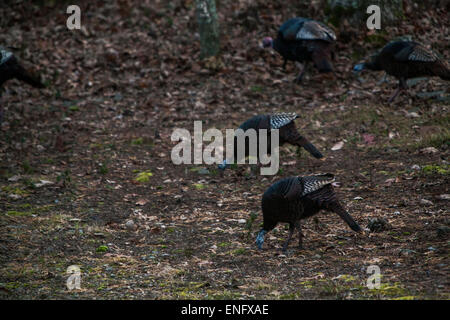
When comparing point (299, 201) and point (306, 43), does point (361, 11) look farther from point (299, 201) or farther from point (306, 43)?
point (299, 201)

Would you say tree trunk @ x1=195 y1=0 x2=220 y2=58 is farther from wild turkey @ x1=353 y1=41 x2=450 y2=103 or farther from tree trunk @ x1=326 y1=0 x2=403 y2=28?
wild turkey @ x1=353 y1=41 x2=450 y2=103

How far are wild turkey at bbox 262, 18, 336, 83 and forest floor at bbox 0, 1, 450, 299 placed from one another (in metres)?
0.51

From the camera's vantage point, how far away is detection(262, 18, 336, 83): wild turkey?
10.1m

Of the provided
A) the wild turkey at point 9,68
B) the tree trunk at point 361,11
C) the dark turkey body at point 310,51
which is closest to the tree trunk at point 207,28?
the dark turkey body at point 310,51

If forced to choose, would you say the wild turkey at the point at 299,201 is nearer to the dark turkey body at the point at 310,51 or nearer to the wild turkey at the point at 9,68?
the dark turkey body at the point at 310,51

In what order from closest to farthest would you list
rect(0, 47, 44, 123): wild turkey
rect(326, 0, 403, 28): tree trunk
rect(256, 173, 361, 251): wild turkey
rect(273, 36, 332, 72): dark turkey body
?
rect(256, 173, 361, 251): wild turkey
rect(0, 47, 44, 123): wild turkey
rect(273, 36, 332, 72): dark turkey body
rect(326, 0, 403, 28): tree trunk

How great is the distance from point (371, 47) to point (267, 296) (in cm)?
815

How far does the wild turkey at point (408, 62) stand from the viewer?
29.0ft

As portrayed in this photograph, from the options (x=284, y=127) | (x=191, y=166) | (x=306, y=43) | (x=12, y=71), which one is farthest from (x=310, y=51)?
(x=12, y=71)

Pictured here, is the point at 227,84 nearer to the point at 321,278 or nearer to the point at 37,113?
the point at 37,113

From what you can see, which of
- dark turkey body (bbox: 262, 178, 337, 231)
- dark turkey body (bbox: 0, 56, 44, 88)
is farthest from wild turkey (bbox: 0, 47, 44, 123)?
dark turkey body (bbox: 262, 178, 337, 231)

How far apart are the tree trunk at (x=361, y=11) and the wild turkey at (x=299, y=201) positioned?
274 inches

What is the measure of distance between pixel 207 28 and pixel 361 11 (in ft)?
10.5

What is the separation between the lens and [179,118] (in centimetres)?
979
